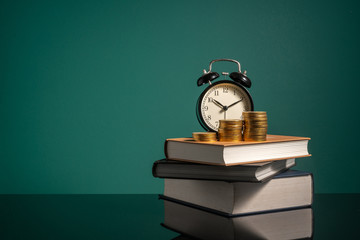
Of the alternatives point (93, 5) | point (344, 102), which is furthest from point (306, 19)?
point (93, 5)

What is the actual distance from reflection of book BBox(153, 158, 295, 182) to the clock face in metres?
0.23

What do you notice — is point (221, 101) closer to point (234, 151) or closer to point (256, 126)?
point (256, 126)

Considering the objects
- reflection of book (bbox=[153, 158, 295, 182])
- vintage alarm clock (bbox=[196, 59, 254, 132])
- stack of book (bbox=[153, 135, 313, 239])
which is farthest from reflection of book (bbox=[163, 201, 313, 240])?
vintage alarm clock (bbox=[196, 59, 254, 132])

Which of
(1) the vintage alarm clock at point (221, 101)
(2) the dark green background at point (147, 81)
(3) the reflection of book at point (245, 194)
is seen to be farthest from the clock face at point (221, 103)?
(2) the dark green background at point (147, 81)

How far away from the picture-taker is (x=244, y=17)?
2.70m

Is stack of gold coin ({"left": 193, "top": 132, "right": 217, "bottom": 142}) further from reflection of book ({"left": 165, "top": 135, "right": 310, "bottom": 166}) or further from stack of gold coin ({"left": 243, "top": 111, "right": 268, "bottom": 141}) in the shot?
stack of gold coin ({"left": 243, "top": 111, "right": 268, "bottom": 141})

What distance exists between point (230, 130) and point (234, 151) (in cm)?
13

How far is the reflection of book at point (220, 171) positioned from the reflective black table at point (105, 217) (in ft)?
0.78

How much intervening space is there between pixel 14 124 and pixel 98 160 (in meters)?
0.60

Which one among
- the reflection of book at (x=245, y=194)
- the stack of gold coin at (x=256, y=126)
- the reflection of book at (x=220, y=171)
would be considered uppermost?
the stack of gold coin at (x=256, y=126)

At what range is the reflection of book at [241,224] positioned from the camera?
132 cm

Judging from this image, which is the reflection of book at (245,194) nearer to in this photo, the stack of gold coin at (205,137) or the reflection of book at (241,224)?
the reflection of book at (241,224)

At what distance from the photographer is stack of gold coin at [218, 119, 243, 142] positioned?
4.67ft

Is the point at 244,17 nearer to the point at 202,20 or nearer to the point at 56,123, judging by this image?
the point at 202,20
